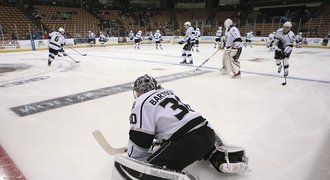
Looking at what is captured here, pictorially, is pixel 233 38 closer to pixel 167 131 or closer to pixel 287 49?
pixel 287 49

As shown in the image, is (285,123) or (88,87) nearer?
(285,123)

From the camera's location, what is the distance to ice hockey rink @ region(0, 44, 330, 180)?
7.07 ft

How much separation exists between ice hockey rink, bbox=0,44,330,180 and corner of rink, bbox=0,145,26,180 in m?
0.05

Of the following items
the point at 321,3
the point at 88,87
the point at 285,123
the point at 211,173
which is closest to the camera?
the point at 211,173

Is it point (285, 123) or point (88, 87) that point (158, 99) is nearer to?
point (285, 123)

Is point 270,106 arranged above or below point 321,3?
below

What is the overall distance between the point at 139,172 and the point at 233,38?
16.5 ft

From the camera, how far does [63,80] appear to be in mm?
5867

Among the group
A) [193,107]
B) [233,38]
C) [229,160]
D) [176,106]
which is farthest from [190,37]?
[176,106]

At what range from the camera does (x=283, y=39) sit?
5434mm

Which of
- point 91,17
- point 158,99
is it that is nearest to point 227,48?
point 158,99

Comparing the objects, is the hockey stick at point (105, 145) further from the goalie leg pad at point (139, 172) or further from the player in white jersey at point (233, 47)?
the player in white jersey at point (233, 47)

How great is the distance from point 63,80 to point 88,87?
3.50ft

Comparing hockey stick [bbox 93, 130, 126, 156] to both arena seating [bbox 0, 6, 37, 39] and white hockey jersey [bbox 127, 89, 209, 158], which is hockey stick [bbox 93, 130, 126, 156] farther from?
arena seating [bbox 0, 6, 37, 39]
